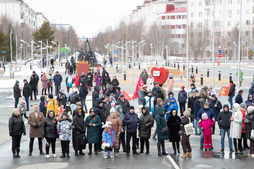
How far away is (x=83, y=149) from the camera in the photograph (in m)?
12.7

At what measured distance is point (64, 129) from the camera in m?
11.4

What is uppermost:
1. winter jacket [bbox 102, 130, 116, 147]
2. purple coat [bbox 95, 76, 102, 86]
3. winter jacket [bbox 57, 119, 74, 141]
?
purple coat [bbox 95, 76, 102, 86]

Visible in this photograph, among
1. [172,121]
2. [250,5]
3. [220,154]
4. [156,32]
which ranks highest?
[250,5]

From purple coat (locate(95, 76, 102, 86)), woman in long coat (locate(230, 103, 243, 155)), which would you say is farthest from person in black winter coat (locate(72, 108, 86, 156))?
purple coat (locate(95, 76, 102, 86))

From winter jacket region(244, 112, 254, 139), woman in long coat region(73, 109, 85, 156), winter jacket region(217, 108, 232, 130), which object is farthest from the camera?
winter jacket region(217, 108, 232, 130)

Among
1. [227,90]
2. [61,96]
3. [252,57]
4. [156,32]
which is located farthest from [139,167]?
[156,32]

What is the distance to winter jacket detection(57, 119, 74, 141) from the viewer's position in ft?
37.4

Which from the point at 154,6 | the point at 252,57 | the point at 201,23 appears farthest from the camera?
the point at 154,6

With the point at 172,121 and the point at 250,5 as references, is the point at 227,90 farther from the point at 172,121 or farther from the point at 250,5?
the point at 250,5

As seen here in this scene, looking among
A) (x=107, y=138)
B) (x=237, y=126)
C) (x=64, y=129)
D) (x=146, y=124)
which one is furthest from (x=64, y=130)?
(x=237, y=126)

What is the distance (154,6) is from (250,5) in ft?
127

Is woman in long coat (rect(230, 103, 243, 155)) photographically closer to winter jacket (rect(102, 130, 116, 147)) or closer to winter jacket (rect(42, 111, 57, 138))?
winter jacket (rect(102, 130, 116, 147))

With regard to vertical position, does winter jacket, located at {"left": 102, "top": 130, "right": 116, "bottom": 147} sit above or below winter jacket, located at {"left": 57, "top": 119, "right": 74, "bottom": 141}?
below

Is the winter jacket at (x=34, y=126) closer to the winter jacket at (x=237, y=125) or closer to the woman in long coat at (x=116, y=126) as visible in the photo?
the woman in long coat at (x=116, y=126)
